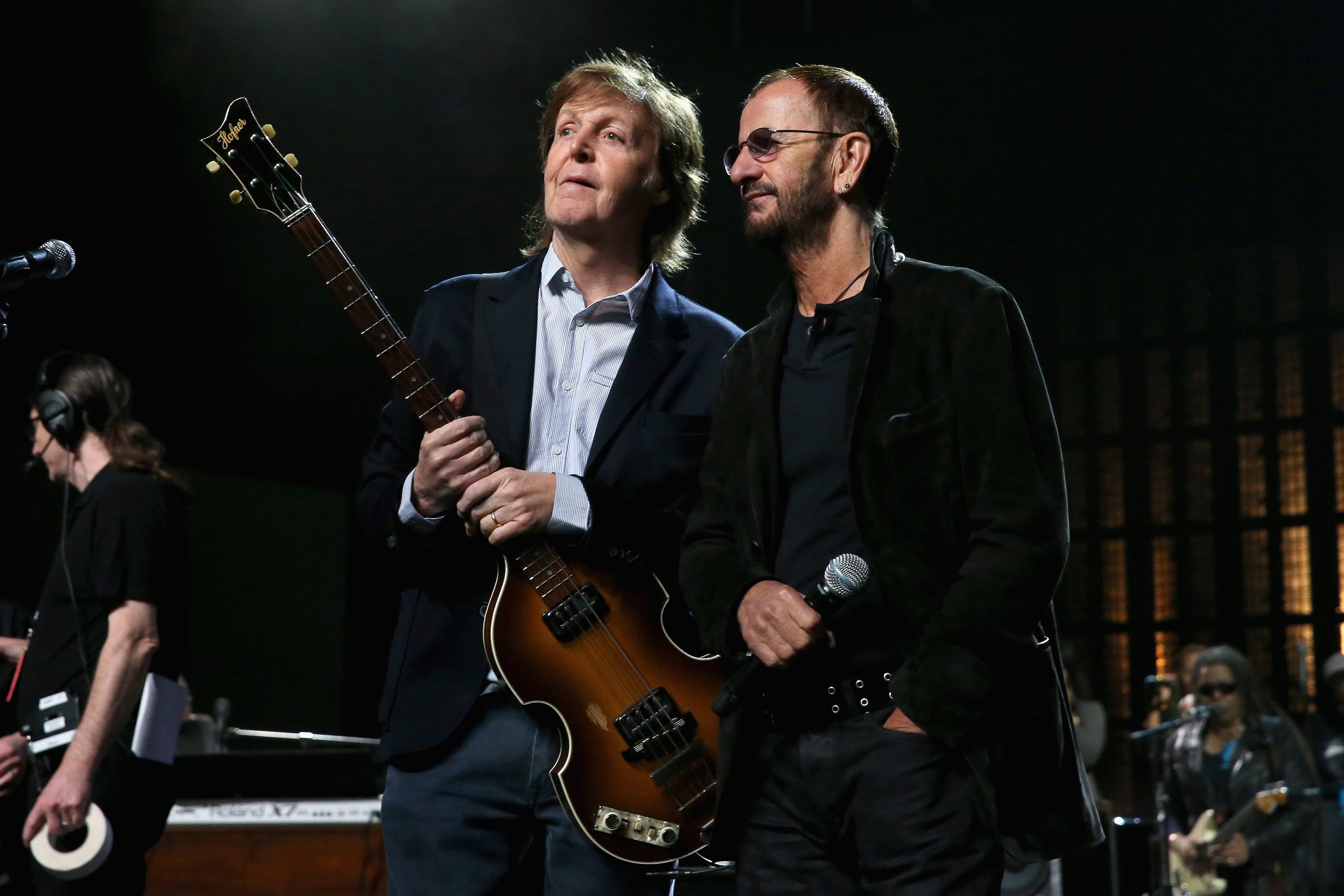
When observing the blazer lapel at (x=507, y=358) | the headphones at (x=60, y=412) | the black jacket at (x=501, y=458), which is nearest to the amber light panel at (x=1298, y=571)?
the headphones at (x=60, y=412)

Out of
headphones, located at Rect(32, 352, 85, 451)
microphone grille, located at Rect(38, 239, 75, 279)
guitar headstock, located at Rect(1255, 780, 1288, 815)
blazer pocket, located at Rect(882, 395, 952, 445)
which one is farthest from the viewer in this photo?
guitar headstock, located at Rect(1255, 780, 1288, 815)

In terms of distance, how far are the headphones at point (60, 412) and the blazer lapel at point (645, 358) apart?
1.94 metres

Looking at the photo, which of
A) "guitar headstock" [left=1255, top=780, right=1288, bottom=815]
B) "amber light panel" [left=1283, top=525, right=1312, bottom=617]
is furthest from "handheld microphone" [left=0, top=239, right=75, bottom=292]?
"amber light panel" [left=1283, top=525, right=1312, bottom=617]

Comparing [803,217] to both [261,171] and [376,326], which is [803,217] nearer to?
[376,326]

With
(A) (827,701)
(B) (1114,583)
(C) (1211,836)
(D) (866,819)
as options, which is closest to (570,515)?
(A) (827,701)

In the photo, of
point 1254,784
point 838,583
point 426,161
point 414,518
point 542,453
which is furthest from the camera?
point 426,161

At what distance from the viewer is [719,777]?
1.73 meters

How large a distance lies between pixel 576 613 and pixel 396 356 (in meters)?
0.48

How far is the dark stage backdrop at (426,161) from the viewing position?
761cm

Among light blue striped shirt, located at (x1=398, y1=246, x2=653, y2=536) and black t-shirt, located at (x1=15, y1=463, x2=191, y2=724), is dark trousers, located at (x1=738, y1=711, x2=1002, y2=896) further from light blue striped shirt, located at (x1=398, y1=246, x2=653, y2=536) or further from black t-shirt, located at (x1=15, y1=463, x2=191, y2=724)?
black t-shirt, located at (x1=15, y1=463, x2=191, y2=724)

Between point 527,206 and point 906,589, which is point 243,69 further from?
point 906,589

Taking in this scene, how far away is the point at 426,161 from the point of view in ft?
28.5

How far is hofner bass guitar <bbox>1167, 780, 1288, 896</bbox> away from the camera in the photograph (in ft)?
22.6

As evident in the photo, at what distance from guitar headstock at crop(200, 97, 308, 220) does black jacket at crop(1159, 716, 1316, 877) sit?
20.6 feet
